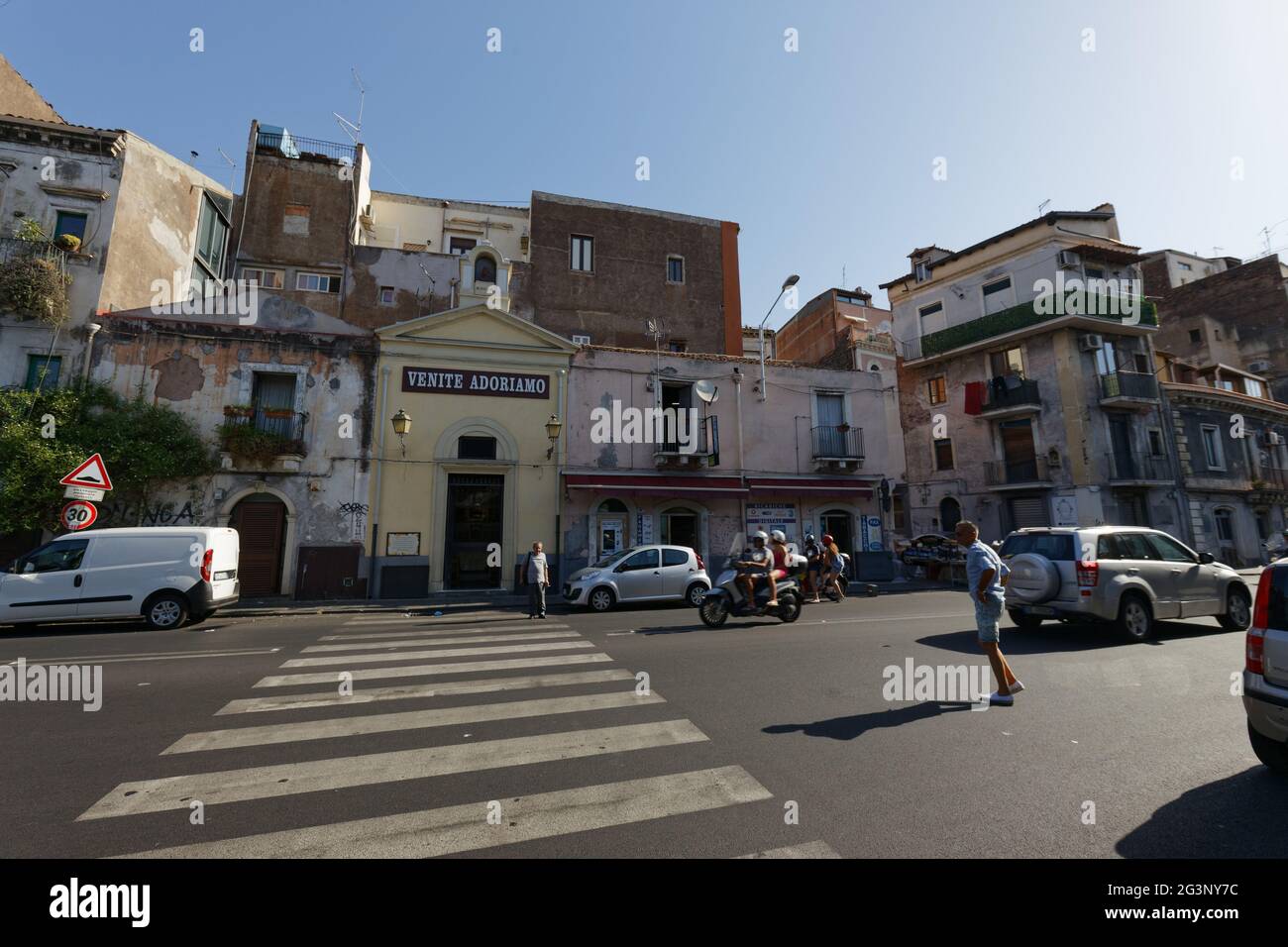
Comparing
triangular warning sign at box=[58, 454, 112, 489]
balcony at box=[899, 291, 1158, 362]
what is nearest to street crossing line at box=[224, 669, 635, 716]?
triangular warning sign at box=[58, 454, 112, 489]

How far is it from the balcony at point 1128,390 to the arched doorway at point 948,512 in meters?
7.63

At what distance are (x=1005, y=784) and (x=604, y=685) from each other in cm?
373

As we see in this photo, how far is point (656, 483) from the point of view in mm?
18266

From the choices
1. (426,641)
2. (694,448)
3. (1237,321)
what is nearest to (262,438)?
(426,641)

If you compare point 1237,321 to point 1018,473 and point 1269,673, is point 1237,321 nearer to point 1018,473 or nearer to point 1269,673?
point 1018,473

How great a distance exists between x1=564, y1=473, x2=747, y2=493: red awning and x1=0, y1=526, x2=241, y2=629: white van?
30.8ft

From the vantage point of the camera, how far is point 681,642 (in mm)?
8578

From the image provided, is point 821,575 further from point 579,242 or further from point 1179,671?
point 579,242

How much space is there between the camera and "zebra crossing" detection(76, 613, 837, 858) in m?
3.09

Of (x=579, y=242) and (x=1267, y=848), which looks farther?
(x=579, y=242)

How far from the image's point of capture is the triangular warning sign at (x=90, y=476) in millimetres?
11234

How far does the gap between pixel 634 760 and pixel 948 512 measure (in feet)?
97.7

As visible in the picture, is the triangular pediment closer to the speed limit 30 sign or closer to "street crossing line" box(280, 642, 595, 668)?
the speed limit 30 sign
